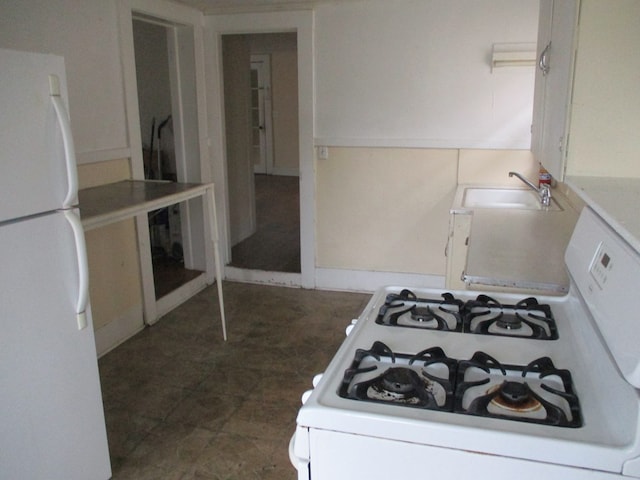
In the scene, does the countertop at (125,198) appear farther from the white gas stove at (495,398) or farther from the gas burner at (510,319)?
the gas burner at (510,319)

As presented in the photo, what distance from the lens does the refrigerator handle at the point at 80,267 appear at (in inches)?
72.8

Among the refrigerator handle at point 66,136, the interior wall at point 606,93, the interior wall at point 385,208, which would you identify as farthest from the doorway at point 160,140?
the interior wall at point 606,93

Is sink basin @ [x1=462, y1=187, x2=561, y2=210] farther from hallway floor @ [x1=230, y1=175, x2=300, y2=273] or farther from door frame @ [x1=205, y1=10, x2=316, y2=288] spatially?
hallway floor @ [x1=230, y1=175, x2=300, y2=273]

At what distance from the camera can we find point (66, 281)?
1.89 metres

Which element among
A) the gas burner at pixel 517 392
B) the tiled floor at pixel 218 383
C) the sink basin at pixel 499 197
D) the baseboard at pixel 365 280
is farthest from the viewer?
the baseboard at pixel 365 280

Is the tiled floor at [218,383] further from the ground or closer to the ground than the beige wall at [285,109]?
A: closer to the ground

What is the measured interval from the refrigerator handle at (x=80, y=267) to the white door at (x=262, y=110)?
25.0ft

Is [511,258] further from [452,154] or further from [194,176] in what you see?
[194,176]

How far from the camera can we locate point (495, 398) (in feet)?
3.49

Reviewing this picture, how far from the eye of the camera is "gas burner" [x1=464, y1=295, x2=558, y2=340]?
1413 millimetres

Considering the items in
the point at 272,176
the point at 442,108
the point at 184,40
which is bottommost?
the point at 272,176

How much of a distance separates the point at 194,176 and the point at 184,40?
107 centimetres

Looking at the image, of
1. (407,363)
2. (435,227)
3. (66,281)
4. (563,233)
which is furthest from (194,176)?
(407,363)

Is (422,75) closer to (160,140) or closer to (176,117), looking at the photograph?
(176,117)
